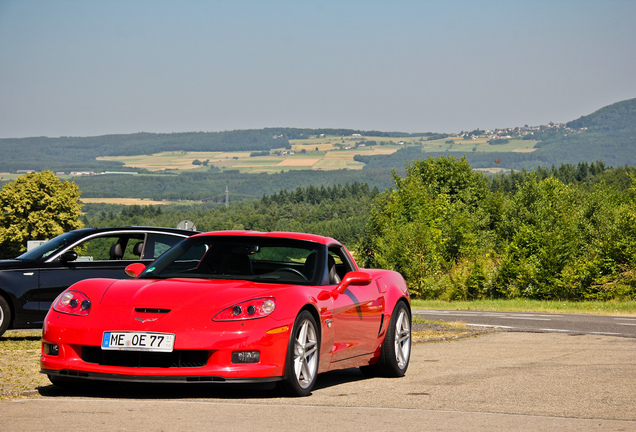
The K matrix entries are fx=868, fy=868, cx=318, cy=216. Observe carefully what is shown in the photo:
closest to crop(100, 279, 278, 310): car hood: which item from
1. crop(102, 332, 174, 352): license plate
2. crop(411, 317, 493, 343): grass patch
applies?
crop(102, 332, 174, 352): license plate

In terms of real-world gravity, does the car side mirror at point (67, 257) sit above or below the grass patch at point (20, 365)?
above

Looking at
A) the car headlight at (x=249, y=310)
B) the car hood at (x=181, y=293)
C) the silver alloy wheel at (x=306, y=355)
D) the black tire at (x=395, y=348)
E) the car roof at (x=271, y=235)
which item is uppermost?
the car roof at (x=271, y=235)

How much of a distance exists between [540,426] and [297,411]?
1725mm

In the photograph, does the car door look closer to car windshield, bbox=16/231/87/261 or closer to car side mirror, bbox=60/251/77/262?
car side mirror, bbox=60/251/77/262

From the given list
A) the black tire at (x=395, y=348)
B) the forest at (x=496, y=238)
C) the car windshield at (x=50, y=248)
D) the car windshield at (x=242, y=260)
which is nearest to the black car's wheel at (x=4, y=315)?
the car windshield at (x=50, y=248)

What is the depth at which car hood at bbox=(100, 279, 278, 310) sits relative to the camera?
23.0 feet

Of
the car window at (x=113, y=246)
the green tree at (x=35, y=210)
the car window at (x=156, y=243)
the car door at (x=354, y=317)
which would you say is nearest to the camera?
the car door at (x=354, y=317)

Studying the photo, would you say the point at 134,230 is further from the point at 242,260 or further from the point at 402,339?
the point at 242,260

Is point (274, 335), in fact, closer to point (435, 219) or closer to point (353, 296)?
point (353, 296)

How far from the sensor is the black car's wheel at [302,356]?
706 centimetres

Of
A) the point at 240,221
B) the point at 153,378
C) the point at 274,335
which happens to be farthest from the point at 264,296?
the point at 240,221

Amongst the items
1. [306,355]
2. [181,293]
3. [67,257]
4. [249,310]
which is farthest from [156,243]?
[249,310]

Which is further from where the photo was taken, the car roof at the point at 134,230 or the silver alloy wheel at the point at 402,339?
the car roof at the point at 134,230

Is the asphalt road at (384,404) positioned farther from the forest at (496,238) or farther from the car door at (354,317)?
the forest at (496,238)
